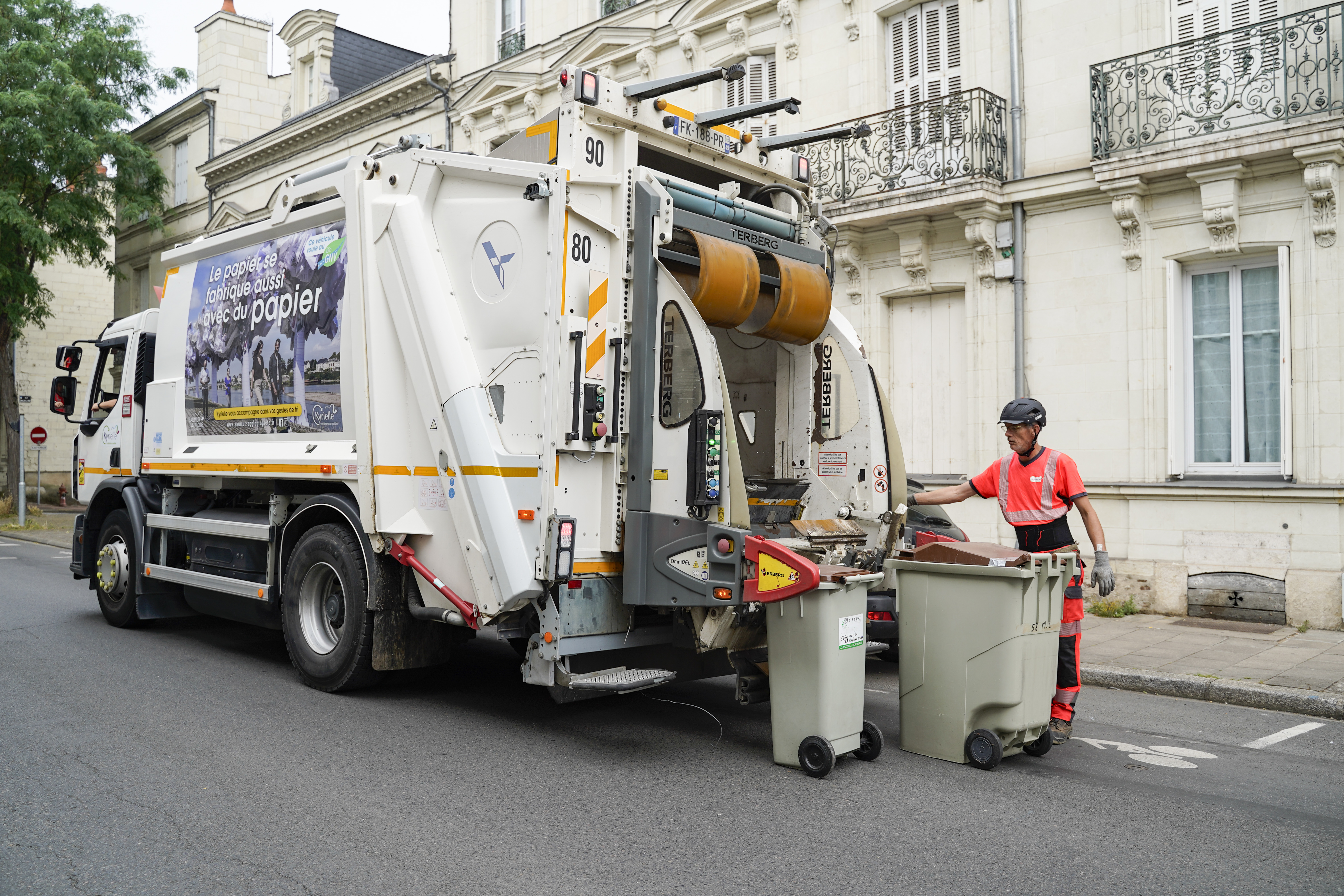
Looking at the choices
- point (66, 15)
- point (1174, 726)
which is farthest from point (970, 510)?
point (66, 15)

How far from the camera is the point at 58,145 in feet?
73.5

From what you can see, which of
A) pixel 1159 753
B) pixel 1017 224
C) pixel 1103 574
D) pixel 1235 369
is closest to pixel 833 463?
pixel 1103 574

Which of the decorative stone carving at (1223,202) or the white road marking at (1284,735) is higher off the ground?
the decorative stone carving at (1223,202)

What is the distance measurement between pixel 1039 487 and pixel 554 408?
8.47 ft

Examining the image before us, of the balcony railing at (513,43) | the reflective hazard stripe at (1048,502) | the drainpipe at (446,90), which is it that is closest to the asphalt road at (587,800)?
the reflective hazard stripe at (1048,502)

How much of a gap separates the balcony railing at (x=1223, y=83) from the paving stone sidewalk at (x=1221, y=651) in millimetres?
4684

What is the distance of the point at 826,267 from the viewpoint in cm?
636

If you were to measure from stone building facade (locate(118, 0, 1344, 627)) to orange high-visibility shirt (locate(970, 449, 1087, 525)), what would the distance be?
5.49 metres

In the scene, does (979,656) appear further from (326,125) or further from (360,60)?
(360,60)

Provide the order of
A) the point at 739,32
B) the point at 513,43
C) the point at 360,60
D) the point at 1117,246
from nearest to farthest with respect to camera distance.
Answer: the point at 1117,246
the point at 739,32
the point at 513,43
the point at 360,60

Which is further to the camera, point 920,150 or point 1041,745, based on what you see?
point 920,150

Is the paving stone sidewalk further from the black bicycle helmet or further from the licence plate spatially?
the licence plate

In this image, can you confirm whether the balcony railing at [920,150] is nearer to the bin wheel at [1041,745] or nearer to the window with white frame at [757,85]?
the window with white frame at [757,85]

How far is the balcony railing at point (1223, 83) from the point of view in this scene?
961cm
